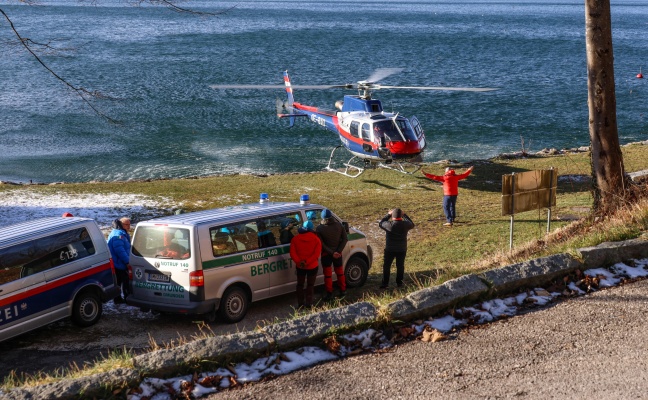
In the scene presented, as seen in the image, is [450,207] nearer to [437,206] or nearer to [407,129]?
[437,206]

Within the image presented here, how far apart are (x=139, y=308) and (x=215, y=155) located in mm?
23394

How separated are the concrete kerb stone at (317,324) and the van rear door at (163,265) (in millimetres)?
3258

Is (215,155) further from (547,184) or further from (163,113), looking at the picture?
(547,184)

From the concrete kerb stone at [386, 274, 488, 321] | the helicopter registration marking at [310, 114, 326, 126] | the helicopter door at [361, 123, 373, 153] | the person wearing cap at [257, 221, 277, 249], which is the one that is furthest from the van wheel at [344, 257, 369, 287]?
the helicopter registration marking at [310, 114, 326, 126]

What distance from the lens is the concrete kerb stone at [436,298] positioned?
25.7 feet

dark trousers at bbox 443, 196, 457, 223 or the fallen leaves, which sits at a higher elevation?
the fallen leaves

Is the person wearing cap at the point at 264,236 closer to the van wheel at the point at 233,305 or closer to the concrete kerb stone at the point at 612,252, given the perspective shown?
the van wheel at the point at 233,305

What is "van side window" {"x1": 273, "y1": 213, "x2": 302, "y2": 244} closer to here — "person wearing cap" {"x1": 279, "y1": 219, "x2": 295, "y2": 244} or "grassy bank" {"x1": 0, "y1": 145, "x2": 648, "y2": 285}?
"person wearing cap" {"x1": 279, "y1": 219, "x2": 295, "y2": 244}

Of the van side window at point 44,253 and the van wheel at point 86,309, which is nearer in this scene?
the van side window at point 44,253

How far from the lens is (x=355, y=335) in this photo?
744cm

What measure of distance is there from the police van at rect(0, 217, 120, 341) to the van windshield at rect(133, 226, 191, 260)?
2.40 ft

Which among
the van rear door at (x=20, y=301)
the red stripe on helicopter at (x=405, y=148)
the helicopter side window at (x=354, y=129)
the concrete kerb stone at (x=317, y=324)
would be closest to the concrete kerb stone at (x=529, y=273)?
the concrete kerb stone at (x=317, y=324)

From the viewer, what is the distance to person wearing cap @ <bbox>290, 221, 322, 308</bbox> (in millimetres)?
11141

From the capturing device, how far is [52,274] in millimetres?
10641
